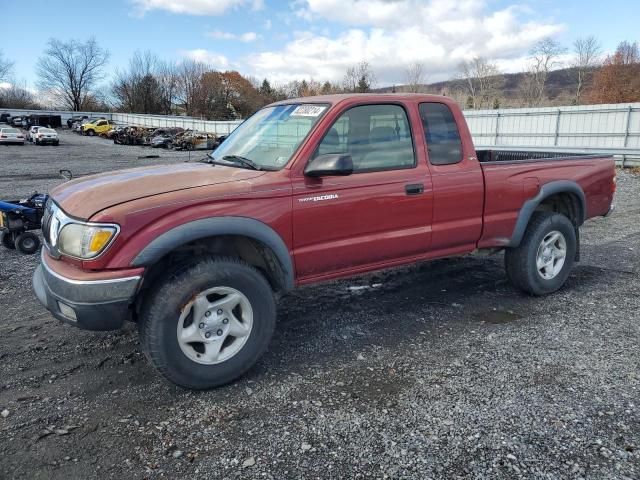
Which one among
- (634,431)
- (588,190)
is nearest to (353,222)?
(634,431)

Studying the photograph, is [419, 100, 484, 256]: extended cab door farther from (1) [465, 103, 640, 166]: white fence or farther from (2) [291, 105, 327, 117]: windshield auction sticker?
(1) [465, 103, 640, 166]: white fence

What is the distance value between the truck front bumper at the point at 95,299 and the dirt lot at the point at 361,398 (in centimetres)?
58

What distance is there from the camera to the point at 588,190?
5352mm

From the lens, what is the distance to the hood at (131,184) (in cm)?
314

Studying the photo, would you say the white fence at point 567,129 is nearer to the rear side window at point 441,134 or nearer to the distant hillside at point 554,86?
the rear side window at point 441,134

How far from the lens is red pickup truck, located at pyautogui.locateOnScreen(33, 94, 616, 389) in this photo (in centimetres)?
306

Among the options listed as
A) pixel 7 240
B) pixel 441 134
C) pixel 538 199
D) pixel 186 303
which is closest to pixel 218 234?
pixel 186 303

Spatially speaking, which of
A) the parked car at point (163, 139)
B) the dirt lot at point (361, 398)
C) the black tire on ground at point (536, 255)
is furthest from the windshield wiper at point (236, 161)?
the parked car at point (163, 139)

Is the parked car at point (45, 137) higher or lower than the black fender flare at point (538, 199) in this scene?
higher

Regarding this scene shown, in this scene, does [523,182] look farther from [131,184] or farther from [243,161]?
[131,184]

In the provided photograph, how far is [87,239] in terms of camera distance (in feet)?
9.82

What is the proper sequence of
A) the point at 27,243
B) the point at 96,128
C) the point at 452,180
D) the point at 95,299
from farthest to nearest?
the point at 96,128, the point at 27,243, the point at 452,180, the point at 95,299

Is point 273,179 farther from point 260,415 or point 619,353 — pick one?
point 619,353

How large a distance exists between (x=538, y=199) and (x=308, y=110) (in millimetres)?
2445
